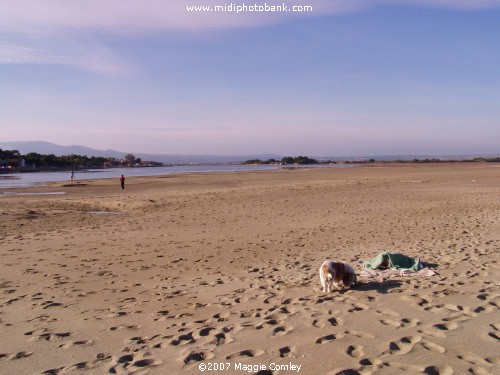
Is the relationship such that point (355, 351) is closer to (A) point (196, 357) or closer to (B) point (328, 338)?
(B) point (328, 338)

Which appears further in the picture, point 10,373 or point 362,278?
point 362,278

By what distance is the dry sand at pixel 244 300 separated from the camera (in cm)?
397

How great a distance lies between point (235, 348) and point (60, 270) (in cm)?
495

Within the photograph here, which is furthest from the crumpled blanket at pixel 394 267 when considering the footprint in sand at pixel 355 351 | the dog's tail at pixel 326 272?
the footprint in sand at pixel 355 351

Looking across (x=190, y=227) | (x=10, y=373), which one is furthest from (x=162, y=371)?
(x=190, y=227)

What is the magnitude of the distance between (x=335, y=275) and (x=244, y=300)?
1240 millimetres

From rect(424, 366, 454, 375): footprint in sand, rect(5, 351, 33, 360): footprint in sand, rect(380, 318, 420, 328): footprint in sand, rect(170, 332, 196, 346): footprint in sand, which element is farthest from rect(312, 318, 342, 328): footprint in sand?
rect(5, 351, 33, 360): footprint in sand

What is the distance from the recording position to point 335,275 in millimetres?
5746

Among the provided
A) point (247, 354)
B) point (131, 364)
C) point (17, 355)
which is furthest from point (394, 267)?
point (17, 355)

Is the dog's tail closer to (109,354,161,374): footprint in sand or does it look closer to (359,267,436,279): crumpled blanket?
(359,267,436,279): crumpled blanket

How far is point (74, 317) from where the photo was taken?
543cm

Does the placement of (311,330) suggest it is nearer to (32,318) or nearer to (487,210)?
(32,318)

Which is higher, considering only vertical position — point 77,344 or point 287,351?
point 287,351

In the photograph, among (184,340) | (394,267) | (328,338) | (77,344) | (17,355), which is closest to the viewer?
(328,338)
